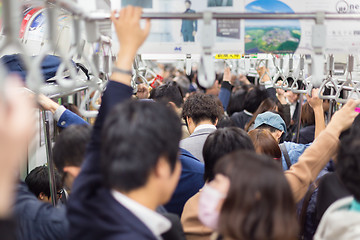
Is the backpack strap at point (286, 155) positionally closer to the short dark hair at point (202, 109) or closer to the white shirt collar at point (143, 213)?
the short dark hair at point (202, 109)

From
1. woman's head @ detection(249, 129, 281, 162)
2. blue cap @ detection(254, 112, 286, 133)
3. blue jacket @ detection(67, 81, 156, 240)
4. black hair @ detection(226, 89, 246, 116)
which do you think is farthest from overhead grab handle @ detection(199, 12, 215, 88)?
black hair @ detection(226, 89, 246, 116)

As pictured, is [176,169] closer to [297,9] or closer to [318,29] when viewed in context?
[318,29]

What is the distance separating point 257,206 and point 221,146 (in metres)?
0.84

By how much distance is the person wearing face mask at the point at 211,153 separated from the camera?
2.23 meters

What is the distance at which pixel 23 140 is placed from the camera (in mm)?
1084

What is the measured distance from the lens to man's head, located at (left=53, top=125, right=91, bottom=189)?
204 cm

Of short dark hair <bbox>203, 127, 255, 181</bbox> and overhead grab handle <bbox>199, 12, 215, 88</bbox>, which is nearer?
overhead grab handle <bbox>199, 12, 215, 88</bbox>

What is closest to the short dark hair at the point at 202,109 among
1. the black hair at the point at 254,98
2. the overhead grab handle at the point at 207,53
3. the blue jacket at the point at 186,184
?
the blue jacket at the point at 186,184

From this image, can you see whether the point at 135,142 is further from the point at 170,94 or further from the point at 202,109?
the point at 170,94

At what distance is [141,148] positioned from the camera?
1.38 m

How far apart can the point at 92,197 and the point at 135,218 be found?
0.20 metres

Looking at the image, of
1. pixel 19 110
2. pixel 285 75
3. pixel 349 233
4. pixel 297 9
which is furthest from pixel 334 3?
pixel 285 75

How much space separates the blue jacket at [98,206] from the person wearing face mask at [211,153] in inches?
29.1

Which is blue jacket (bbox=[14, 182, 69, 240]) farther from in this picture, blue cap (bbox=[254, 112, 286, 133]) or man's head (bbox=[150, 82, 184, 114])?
man's head (bbox=[150, 82, 184, 114])
